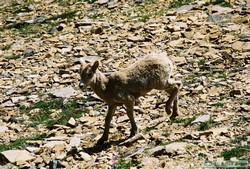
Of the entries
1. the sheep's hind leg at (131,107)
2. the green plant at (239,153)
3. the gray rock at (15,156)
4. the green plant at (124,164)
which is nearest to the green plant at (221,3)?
the sheep's hind leg at (131,107)

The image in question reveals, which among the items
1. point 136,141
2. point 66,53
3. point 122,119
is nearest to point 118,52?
point 66,53

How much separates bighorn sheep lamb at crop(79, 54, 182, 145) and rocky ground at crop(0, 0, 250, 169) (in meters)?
0.79

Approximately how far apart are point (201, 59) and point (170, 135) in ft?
17.7

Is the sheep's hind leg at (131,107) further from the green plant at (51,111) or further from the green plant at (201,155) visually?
the green plant at (51,111)

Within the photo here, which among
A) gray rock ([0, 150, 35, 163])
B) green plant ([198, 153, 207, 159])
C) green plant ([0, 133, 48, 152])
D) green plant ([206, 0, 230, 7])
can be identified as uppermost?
green plant ([198, 153, 207, 159])

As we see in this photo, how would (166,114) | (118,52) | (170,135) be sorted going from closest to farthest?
(170,135) → (166,114) → (118,52)

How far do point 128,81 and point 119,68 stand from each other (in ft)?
17.8

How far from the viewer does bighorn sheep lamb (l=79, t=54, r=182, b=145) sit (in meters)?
11.0

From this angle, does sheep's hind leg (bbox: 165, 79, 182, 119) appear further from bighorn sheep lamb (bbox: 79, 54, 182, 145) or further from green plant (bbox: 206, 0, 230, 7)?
green plant (bbox: 206, 0, 230, 7)

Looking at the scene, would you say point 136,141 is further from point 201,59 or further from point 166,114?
point 201,59

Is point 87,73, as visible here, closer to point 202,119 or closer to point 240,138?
point 202,119

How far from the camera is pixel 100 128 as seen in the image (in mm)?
12523

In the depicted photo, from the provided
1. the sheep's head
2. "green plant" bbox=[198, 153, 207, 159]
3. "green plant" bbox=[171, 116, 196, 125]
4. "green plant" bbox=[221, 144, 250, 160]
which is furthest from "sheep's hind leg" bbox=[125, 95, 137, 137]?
"green plant" bbox=[221, 144, 250, 160]

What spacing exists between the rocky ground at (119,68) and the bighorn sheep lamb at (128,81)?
2.60 ft
